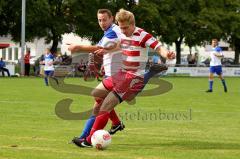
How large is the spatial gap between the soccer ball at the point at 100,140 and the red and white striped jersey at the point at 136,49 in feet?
4.02

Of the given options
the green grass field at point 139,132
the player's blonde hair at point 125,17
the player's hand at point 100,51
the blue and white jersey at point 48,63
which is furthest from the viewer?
the blue and white jersey at point 48,63

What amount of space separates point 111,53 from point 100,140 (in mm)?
1579

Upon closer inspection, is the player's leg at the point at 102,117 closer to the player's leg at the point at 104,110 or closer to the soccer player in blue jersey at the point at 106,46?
the player's leg at the point at 104,110

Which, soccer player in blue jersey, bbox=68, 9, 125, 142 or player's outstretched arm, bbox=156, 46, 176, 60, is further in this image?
soccer player in blue jersey, bbox=68, 9, 125, 142

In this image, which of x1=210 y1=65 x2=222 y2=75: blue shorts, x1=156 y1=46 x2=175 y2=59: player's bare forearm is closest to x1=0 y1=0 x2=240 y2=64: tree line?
x1=210 y1=65 x2=222 y2=75: blue shorts

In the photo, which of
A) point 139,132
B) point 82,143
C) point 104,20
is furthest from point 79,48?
point 139,132

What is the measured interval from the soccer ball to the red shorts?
0.70 m

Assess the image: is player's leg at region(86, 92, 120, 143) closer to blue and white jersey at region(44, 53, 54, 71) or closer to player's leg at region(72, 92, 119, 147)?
player's leg at region(72, 92, 119, 147)

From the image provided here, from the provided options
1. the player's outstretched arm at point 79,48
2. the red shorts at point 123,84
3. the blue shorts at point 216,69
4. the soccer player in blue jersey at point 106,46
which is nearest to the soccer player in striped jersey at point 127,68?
the red shorts at point 123,84

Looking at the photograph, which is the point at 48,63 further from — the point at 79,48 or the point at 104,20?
the point at 79,48

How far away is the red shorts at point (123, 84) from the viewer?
1035 cm

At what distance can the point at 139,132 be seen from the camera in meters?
12.6

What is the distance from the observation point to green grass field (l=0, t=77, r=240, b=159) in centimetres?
958

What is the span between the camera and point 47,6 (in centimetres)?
5419
